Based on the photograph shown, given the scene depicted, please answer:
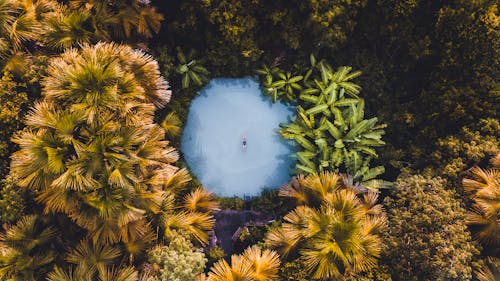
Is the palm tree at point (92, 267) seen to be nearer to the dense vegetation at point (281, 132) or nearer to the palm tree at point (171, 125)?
the dense vegetation at point (281, 132)

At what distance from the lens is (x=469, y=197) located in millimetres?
11055

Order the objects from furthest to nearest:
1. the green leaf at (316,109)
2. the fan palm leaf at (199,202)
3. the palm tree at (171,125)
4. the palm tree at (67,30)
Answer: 1. the green leaf at (316,109)
2. the palm tree at (171,125)
3. the fan palm leaf at (199,202)
4. the palm tree at (67,30)

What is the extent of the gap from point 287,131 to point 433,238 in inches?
192

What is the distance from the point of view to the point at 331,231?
34.2 ft

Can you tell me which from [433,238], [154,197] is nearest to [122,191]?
[154,197]

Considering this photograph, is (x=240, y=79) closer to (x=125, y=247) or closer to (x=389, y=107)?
(x=389, y=107)

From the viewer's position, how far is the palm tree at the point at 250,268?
1037 centimetres

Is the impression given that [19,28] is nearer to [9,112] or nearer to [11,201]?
[9,112]

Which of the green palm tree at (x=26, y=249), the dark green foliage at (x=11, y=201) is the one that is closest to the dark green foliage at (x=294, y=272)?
the green palm tree at (x=26, y=249)

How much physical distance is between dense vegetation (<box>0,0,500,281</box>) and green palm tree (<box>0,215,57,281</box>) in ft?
0.10

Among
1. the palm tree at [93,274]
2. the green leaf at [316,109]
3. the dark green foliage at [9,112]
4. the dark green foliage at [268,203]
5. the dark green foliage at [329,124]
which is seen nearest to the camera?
the palm tree at [93,274]

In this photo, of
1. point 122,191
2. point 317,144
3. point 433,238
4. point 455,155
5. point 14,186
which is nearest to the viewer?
point 122,191

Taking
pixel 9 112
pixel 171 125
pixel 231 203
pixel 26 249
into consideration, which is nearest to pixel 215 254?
pixel 231 203

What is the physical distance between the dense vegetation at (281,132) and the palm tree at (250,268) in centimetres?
4
